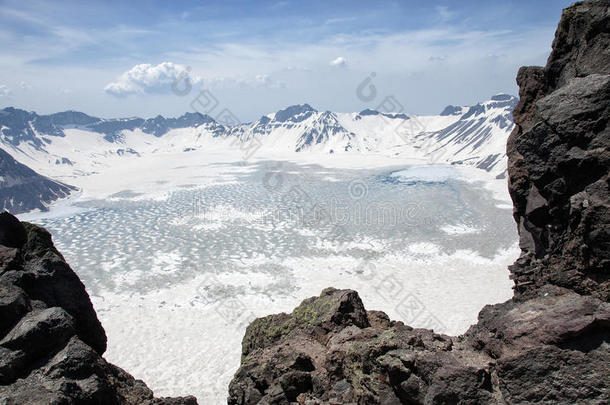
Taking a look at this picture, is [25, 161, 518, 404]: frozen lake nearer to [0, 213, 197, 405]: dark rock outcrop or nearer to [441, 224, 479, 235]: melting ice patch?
[441, 224, 479, 235]: melting ice patch

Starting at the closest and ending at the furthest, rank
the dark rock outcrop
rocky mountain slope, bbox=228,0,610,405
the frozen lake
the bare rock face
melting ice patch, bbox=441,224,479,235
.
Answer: rocky mountain slope, bbox=228,0,610,405
the bare rock face
the dark rock outcrop
the frozen lake
melting ice patch, bbox=441,224,479,235

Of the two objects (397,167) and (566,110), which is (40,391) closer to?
(566,110)

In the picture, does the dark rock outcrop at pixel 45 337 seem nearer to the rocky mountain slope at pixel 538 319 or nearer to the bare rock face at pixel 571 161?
the rocky mountain slope at pixel 538 319

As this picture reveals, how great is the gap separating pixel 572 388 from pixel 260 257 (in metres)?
36.4

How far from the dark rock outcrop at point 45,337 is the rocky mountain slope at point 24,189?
279 feet

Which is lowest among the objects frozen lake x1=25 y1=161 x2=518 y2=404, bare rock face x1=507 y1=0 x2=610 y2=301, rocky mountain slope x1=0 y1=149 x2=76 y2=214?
frozen lake x1=25 y1=161 x2=518 y2=404

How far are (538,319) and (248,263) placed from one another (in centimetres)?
3426

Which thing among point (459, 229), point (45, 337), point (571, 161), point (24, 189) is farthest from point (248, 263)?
point (24, 189)

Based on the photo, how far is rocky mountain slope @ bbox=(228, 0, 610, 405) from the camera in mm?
6676

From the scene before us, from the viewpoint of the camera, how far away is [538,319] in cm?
741

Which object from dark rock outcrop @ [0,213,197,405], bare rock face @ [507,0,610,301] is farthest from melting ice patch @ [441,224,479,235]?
dark rock outcrop @ [0,213,197,405]

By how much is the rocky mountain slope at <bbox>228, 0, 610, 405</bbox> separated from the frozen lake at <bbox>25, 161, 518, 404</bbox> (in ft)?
45.7

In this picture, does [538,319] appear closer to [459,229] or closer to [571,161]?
[571,161]

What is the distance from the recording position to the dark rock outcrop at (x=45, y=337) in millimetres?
7542
